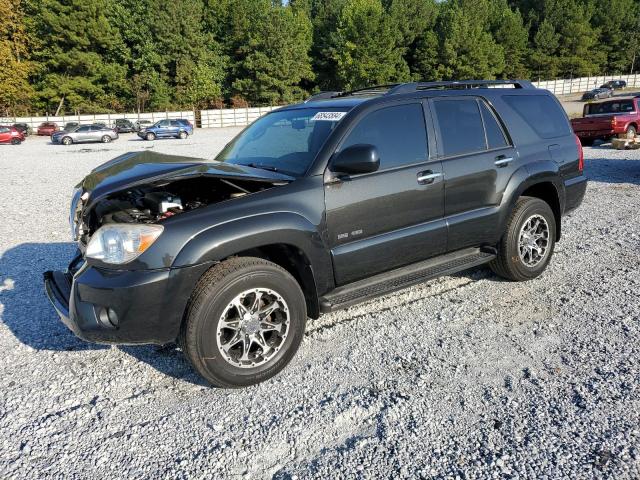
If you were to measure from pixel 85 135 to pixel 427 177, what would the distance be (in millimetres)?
33104

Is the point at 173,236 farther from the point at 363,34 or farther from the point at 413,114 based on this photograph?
the point at 363,34

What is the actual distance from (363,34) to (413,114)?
222ft

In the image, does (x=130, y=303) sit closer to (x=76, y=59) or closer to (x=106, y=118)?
(x=106, y=118)

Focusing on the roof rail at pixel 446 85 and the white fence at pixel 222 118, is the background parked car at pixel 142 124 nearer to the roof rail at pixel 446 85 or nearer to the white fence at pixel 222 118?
the white fence at pixel 222 118

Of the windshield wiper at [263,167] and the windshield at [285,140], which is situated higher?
the windshield at [285,140]

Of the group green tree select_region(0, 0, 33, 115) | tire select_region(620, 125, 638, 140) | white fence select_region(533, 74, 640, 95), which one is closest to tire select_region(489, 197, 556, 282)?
tire select_region(620, 125, 638, 140)

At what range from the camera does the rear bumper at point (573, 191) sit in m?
5.09

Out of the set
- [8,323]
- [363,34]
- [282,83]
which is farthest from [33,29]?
[8,323]

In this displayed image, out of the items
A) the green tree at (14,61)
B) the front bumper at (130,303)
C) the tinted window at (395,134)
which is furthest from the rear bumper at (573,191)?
the green tree at (14,61)

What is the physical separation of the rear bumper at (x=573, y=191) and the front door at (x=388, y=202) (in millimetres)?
1851

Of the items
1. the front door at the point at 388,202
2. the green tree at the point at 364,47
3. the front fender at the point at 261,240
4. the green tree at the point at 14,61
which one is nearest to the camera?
the front fender at the point at 261,240

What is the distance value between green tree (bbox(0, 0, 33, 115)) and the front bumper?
60.5 metres

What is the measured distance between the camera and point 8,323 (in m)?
4.26

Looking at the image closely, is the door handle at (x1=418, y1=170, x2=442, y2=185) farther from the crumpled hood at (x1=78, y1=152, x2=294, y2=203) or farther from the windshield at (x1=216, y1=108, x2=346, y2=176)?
the crumpled hood at (x1=78, y1=152, x2=294, y2=203)
